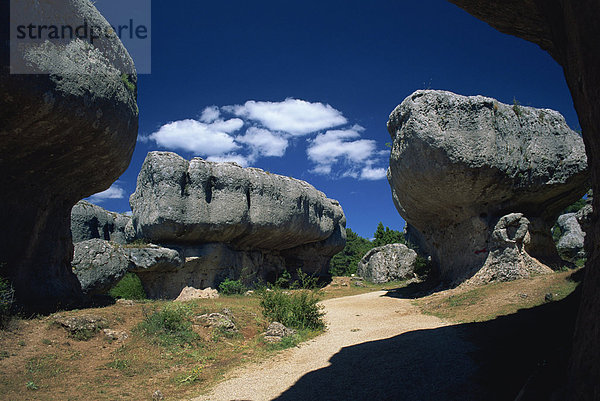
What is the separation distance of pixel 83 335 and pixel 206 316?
2646 mm

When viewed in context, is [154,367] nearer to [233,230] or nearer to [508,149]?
[508,149]

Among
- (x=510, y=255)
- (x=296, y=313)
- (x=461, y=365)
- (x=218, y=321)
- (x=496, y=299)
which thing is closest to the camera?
(x=461, y=365)

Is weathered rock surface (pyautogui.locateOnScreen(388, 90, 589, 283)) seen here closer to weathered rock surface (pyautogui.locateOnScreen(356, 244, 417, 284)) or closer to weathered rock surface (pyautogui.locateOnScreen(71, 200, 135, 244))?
weathered rock surface (pyautogui.locateOnScreen(356, 244, 417, 284))

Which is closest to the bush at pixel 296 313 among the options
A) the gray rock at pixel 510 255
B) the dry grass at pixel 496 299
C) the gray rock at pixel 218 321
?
the gray rock at pixel 218 321

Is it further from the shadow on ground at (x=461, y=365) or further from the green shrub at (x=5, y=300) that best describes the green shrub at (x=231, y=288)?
the shadow on ground at (x=461, y=365)

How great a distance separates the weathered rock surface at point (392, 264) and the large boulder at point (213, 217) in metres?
5.49

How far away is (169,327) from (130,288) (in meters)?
9.68

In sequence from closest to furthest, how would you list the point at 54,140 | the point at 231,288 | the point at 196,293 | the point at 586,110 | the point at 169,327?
the point at 586,110 < the point at 54,140 < the point at 169,327 < the point at 196,293 < the point at 231,288

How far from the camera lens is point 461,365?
4.65 metres

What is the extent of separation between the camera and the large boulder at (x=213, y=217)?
54.3 feet

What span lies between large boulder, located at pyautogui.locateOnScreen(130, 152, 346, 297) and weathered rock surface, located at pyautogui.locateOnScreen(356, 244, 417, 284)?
5.49 m

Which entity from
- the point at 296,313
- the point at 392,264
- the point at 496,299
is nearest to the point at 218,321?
the point at 296,313

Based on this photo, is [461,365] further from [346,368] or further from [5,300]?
[5,300]

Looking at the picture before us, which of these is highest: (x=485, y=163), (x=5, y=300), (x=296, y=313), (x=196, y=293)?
(x=485, y=163)
